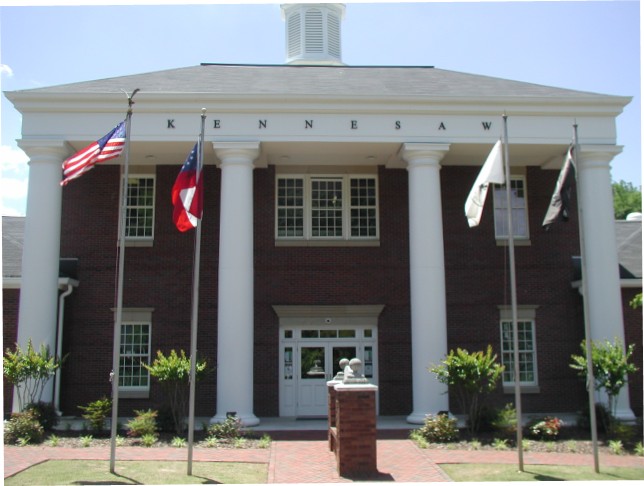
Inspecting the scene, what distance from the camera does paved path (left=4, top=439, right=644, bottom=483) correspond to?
12.1 m

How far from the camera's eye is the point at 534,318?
20.9 m

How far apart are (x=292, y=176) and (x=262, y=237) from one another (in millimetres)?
2182

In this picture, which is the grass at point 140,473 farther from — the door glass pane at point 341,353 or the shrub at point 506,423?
the door glass pane at point 341,353

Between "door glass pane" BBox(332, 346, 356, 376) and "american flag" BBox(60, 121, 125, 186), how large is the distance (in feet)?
32.7

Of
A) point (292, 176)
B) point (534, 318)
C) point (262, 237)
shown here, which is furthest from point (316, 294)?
point (534, 318)

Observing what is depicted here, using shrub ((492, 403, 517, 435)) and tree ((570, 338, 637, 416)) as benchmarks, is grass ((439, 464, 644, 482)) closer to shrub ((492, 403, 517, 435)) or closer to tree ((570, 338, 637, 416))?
shrub ((492, 403, 517, 435))

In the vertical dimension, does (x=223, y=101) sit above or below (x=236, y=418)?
above

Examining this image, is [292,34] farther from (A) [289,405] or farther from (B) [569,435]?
(B) [569,435]

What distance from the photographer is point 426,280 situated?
17969 mm

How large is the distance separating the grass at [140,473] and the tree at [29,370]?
4113mm

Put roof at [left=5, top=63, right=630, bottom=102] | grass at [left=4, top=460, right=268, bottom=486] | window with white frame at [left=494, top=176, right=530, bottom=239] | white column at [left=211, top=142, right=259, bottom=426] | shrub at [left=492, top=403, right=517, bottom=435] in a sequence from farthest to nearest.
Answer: window with white frame at [left=494, top=176, right=530, bottom=239]
roof at [left=5, top=63, right=630, bottom=102]
white column at [left=211, top=142, right=259, bottom=426]
shrub at [left=492, top=403, right=517, bottom=435]
grass at [left=4, top=460, right=268, bottom=486]

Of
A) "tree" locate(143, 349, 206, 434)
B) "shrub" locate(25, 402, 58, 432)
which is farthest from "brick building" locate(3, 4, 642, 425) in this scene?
"tree" locate(143, 349, 206, 434)

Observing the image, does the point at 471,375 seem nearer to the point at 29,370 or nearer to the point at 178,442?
the point at 178,442

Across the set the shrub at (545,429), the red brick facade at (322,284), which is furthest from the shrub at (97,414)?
the shrub at (545,429)
